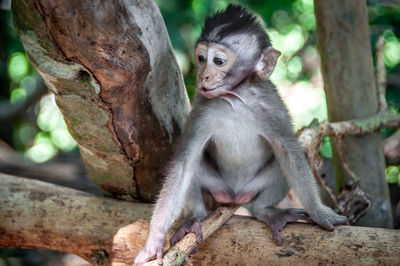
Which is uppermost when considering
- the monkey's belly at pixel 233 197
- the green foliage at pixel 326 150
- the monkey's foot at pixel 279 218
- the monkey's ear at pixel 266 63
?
the monkey's ear at pixel 266 63

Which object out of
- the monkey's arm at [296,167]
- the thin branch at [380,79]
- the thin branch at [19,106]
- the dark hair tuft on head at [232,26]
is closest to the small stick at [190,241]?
A: the monkey's arm at [296,167]

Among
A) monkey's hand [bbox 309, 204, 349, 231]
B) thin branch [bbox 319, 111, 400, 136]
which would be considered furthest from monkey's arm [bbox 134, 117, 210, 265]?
thin branch [bbox 319, 111, 400, 136]

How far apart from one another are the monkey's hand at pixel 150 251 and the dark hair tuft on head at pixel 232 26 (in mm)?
1318

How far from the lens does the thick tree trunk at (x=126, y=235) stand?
2506 millimetres

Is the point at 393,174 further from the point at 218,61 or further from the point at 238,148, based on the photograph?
the point at 218,61

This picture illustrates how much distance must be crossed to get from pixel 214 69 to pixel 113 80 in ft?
2.27

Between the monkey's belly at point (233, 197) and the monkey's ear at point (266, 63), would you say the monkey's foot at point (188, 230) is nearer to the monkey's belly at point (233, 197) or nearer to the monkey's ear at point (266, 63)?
the monkey's belly at point (233, 197)

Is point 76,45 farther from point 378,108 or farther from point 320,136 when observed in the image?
point 378,108

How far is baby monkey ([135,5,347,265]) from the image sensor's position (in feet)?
9.14

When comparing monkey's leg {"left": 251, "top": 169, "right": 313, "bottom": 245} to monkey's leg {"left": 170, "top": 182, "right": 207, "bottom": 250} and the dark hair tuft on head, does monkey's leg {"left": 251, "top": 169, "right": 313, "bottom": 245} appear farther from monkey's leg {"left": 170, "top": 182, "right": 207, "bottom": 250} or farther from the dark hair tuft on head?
the dark hair tuft on head

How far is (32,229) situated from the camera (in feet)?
10.5

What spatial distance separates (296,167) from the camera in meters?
2.95

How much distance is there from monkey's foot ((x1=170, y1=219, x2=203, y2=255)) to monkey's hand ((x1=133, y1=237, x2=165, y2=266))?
8 cm

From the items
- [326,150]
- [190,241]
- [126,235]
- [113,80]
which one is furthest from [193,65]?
[190,241]
